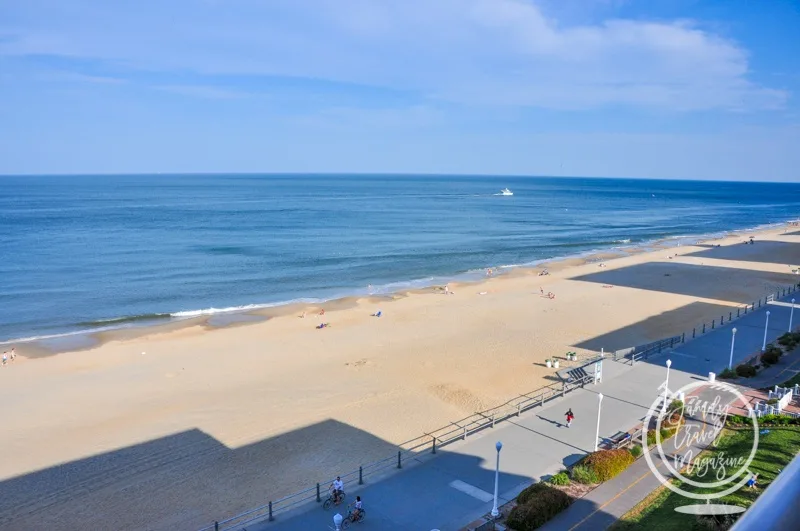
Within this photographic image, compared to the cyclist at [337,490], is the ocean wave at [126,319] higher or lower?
lower

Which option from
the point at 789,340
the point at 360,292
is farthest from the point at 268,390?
the point at 789,340

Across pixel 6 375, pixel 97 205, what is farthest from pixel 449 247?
pixel 97 205

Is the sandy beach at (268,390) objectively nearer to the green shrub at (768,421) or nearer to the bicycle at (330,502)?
the bicycle at (330,502)

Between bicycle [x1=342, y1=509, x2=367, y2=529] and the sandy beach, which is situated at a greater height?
bicycle [x1=342, y1=509, x2=367, y2=529]

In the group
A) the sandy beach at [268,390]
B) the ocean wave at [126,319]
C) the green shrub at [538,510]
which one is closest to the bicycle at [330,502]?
the sandy beach at [268,390]

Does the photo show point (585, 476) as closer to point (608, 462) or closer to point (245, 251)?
point (608, 462)

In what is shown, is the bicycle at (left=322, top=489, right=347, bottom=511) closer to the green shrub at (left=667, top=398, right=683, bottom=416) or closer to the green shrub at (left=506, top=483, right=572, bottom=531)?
the green shrub at (left=506, top=483, right=572, bottom=531)

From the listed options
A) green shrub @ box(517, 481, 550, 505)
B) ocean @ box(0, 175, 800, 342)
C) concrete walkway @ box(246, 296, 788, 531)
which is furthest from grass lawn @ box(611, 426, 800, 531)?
ocean @ box(0, 175, 800, 342)
